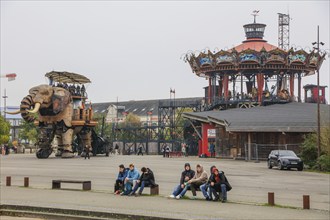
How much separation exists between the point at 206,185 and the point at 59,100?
122 feet

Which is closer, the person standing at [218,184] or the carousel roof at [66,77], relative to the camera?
the person standing at [218,184]

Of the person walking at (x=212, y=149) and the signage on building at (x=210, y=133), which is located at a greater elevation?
the signage on building at (x=210, y=133)

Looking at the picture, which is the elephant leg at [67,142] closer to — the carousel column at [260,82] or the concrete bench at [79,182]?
the carousel column at [260,82]

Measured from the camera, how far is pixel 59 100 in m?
54.3

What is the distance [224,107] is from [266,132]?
19.0 metres

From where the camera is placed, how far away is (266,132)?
51438 millimetres

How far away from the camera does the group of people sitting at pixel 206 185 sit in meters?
18.4

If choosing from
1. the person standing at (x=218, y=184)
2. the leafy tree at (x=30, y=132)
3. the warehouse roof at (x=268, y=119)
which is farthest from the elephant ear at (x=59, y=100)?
the leafy tree at (x=30, y=132)

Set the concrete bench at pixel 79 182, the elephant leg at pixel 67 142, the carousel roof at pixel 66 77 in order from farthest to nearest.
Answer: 1. the carousel roof at pixel 66 77
2. the elephant leg at pixel 67 142
3. the concrete bench at pixel 79 182

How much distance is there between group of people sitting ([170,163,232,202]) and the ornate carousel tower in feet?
162

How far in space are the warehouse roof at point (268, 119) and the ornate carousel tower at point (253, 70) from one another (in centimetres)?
802

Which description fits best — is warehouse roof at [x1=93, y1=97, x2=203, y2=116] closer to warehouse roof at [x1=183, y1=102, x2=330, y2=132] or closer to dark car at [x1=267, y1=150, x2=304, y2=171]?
warehouse roof at [x1=183, y1=102, x2=330, y2=132]

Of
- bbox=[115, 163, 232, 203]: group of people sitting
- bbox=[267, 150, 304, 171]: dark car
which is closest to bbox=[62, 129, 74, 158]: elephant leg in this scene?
bbox=[267, 150, 304, 171]: dark car

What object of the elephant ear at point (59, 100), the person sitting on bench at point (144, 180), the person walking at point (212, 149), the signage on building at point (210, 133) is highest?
the elephant ear at point (59, 100)
